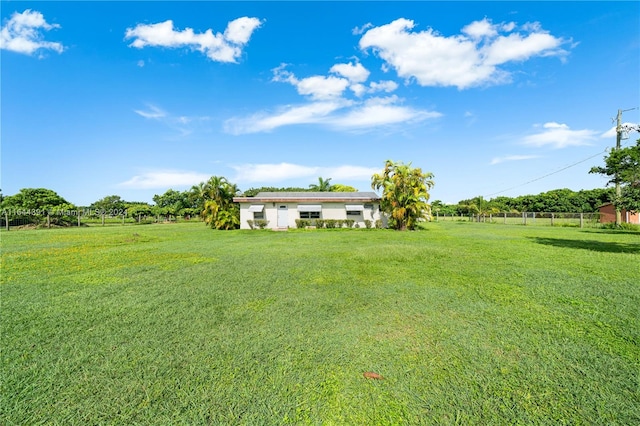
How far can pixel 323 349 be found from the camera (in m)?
2.95

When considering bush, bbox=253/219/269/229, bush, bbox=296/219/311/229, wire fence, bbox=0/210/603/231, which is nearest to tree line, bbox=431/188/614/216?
wire fence, bbox=0/210/603/231

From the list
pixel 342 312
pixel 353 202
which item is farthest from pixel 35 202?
pixel 342 312

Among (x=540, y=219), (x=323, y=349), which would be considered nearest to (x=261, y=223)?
(x=323, y=349)

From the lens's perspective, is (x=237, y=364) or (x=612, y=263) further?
(x=612, y=263)

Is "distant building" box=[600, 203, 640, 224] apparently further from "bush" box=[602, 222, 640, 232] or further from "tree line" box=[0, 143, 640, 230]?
"bush" box=[602, 222, 640, 232]

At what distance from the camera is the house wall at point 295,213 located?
22.3 meters

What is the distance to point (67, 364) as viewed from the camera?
2.71m

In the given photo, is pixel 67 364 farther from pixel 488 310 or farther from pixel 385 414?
pixel 488 310

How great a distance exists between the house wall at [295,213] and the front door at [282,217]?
16cm

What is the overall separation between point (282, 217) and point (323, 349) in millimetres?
19718

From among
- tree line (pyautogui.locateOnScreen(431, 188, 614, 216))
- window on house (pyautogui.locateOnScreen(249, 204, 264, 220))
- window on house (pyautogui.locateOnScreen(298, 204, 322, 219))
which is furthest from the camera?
tree line (pyautogui.locateOnScreen(431, 188, 614, 216))

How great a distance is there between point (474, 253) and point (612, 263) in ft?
10.1

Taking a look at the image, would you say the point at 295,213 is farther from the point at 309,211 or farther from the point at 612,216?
the point at 612,216

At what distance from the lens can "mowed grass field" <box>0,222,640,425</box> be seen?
2100 millimetres
